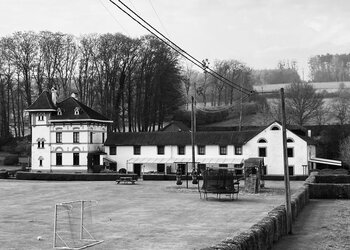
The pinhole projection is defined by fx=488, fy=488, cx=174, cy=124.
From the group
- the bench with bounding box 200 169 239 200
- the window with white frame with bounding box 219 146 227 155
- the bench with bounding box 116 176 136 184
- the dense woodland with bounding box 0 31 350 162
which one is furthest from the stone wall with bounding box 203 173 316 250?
the dense woodland with bounding box 0 31 350 162

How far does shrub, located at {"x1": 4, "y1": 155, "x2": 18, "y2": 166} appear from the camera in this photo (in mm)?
73125

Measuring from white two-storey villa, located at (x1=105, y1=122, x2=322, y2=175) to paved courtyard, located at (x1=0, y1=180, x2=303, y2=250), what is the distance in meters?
18.7

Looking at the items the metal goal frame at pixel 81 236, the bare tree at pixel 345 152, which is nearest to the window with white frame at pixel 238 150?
the bare tree at pixel 345 152

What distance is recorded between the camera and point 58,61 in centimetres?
7694

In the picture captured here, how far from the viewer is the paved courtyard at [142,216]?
61.5 ft

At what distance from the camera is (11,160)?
241ft

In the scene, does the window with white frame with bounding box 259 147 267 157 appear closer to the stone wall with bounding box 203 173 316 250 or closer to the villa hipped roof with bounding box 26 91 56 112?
the villa hipped roof with bounding box 26 91 56 112

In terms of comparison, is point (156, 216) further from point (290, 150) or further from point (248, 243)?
point (290, 150)

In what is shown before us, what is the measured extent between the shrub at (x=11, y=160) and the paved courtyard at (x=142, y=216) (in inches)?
1300

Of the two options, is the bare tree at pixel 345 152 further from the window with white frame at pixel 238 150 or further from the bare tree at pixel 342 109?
the bare tree at pixel 342 109

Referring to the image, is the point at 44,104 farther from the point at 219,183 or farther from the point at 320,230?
the point at 320,230

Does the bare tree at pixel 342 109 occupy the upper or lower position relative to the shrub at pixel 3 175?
upper

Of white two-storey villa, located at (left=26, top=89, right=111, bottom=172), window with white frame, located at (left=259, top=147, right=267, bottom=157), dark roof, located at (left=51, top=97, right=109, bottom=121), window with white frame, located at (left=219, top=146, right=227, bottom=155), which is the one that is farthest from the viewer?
dark roof, located at (left=51, top=97, right=109, bottom=121)

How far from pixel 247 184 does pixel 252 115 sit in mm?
59601
